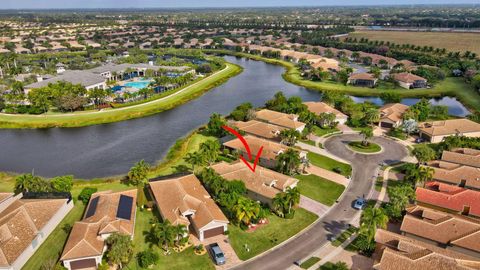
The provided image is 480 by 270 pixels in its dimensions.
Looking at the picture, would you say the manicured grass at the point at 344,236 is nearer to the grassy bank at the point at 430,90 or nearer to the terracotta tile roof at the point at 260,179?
the terracotta tile roof at the point at 260,179

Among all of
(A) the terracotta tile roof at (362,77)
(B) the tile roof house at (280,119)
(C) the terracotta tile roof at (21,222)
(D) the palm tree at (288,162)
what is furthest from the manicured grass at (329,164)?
(A) the terracotta tile roof at (362,77)

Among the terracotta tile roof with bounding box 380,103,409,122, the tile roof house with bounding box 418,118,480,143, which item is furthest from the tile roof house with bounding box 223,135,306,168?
the terracotta tile roof with bounding box 380,103,409,122

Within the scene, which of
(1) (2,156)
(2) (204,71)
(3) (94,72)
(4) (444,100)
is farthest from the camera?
(2) (204,71)

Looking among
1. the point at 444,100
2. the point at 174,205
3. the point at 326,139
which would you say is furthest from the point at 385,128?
the point at 174,205

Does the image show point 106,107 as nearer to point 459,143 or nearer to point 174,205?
point 174,205

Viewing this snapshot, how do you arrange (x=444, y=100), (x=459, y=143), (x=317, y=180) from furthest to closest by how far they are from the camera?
1. (x=444, y=100)
2. (x=459, y=143)
3. (x=317, y=180)

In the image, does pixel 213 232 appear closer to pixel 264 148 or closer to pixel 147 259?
pixel 147 259

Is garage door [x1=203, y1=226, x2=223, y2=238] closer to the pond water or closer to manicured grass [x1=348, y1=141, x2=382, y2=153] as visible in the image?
the pond water

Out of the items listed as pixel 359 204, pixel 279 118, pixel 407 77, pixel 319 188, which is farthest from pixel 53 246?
pixel 407 77
